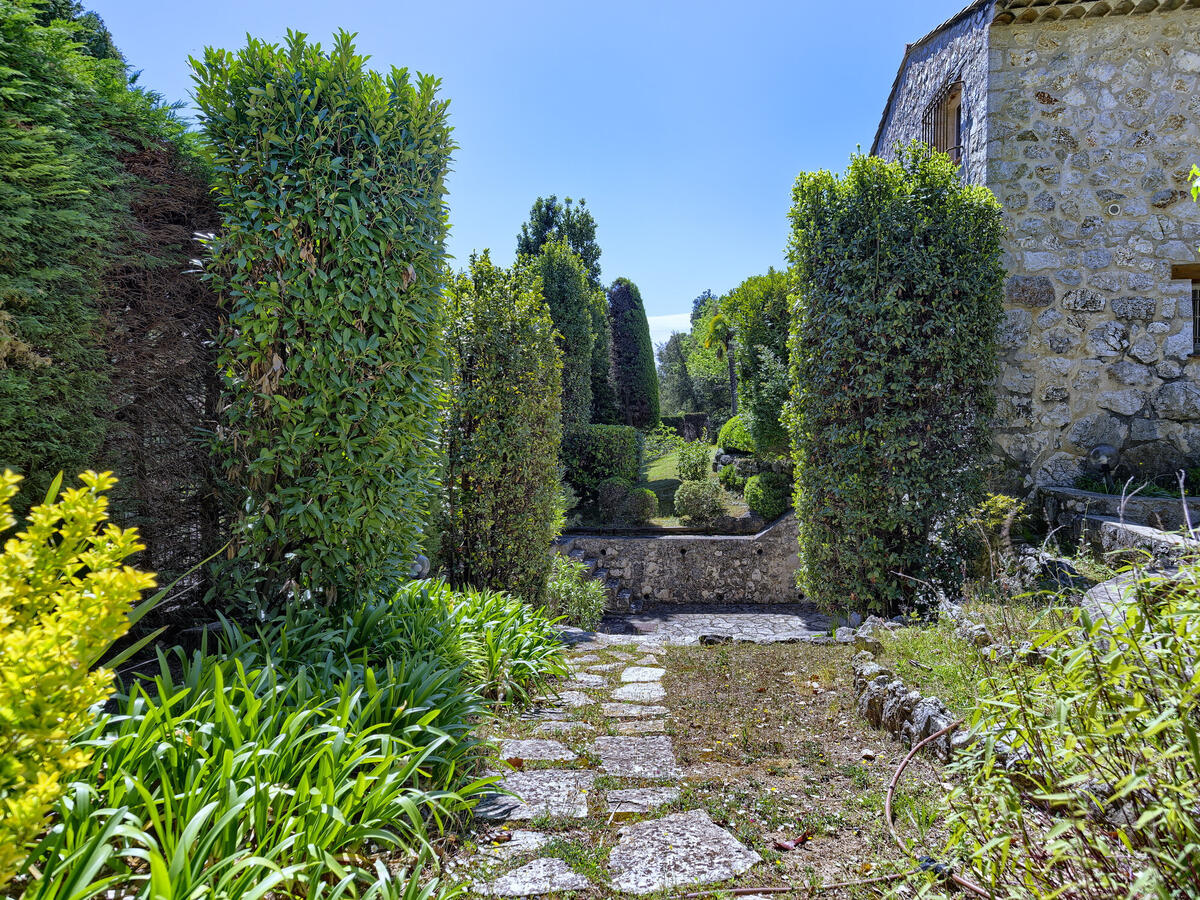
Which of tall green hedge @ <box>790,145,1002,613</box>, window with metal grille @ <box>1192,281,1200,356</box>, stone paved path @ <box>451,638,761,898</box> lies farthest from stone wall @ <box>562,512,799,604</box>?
stone paved path @ <box>451,638,761,898</box>

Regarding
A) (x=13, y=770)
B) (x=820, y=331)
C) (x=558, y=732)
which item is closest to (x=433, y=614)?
(x=558, y=732)

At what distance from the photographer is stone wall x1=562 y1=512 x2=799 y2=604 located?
9445 mm

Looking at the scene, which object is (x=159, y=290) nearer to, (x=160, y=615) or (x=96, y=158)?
(x=96, y=158)

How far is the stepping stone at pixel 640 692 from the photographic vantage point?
3.82 m

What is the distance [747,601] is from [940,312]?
5.39 m

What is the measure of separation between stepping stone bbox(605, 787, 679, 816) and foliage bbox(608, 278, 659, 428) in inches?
609

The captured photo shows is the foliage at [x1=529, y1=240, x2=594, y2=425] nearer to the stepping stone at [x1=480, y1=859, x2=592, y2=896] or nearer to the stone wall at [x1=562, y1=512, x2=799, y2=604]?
the stone wall at [x1=562, y1=512, x2=799, y2=604]

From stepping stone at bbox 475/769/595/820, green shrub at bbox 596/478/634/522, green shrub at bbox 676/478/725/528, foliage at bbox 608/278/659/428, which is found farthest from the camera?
foliage at bbox 608/278/659/428

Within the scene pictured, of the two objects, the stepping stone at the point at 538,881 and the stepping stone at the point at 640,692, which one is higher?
the stepping stone at the point at 538,881

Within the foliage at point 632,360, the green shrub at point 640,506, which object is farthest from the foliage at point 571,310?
the foliage at point 632,360

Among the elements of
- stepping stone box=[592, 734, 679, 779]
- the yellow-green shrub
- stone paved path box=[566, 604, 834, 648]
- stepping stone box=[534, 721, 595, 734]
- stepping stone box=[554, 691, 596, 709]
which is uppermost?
the yellow-green shrub

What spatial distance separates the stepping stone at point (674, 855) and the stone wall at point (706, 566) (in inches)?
284

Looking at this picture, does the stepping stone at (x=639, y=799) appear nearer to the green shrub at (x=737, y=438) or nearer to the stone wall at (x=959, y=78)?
the stone wall at (x=959, y=78)

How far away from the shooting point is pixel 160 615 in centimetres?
323
